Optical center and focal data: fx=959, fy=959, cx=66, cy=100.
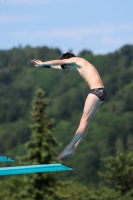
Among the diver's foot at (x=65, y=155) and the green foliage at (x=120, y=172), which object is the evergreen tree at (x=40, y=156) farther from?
the diver's foot at (x=65, y=155)

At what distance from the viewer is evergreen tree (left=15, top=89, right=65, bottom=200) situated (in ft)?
132

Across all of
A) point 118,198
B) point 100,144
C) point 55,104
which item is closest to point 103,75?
point 55,104

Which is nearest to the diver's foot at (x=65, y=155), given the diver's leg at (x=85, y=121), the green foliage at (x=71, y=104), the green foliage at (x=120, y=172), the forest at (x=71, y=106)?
the diver's leg at (x=85, y=121)

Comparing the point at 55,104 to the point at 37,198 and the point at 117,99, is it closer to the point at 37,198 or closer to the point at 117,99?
the point at 117,99

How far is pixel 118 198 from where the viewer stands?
160ft

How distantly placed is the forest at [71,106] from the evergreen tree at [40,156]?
43176mm

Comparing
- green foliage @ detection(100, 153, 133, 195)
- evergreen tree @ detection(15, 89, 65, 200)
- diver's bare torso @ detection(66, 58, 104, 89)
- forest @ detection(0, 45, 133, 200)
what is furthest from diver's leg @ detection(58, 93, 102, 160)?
forest @ detection(0, 45, 133, 200)

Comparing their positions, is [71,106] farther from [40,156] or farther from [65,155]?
[65,155]

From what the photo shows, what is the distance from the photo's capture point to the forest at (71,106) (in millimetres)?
104875

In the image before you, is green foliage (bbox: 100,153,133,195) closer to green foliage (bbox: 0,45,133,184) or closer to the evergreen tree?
the evergreen tree

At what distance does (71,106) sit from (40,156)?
86.9 metres

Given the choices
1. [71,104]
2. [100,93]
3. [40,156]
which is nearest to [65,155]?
[100,93]

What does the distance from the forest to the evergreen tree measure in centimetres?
4318

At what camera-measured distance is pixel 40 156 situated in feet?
132
